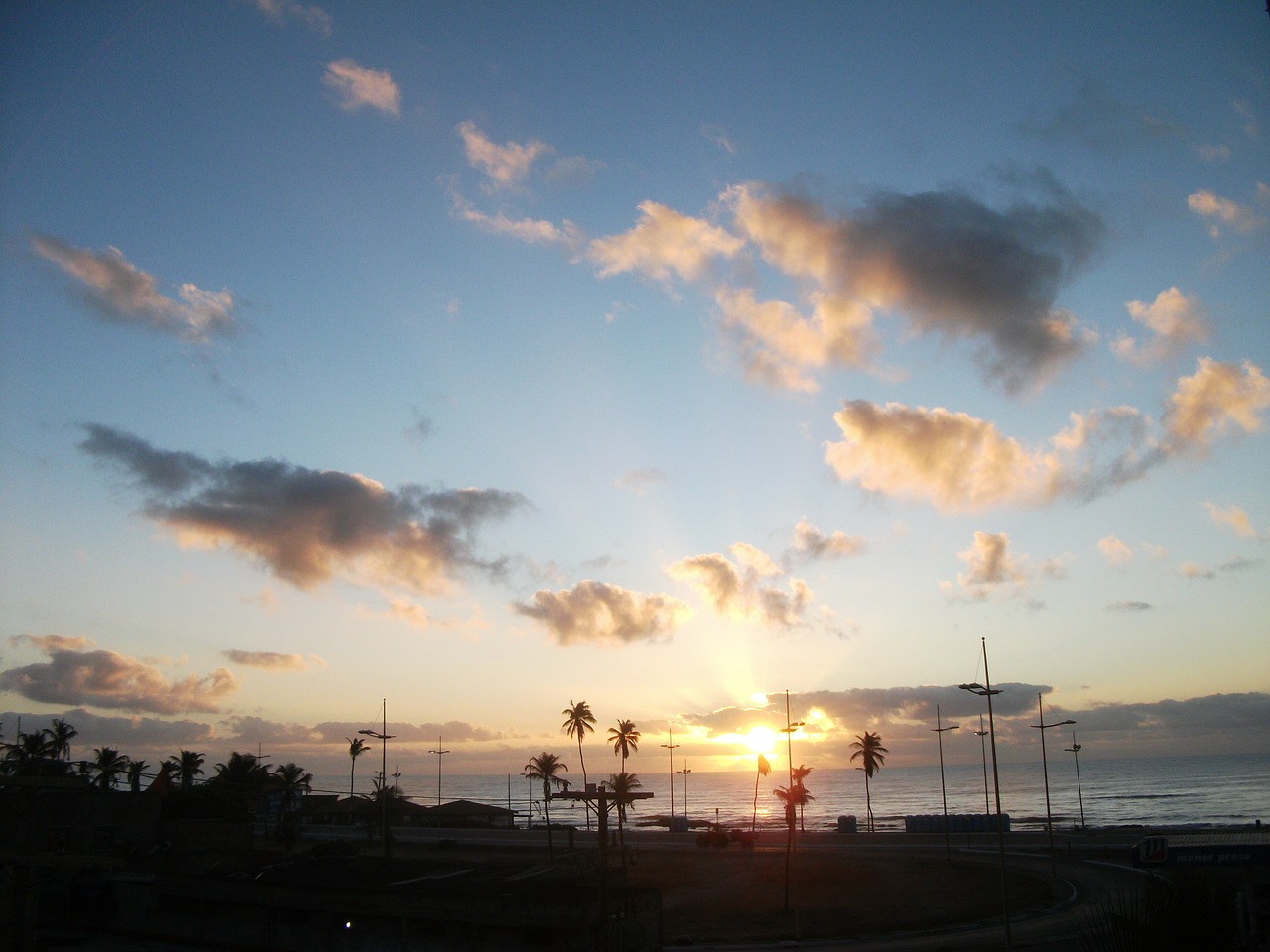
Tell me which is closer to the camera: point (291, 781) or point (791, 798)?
point (791, 798)

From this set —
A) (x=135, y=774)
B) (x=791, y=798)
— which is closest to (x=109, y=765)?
(x=135, y=774)

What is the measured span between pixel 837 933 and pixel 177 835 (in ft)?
167

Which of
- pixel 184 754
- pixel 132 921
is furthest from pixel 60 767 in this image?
pixel 184 754

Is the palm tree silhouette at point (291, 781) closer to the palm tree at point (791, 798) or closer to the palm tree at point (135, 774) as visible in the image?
the palm tree at point (135, 774)

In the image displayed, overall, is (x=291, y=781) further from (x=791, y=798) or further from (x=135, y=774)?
(x=791, y=798)

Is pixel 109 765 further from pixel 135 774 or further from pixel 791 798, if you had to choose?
pixel 791 798

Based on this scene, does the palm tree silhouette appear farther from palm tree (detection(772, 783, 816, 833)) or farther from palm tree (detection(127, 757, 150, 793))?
palm tree (detection(772, 783, 816, 833))

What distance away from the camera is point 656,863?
8856cm

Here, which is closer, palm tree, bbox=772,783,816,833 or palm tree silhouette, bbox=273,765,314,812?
palm tree, bbox=772,783,816,833

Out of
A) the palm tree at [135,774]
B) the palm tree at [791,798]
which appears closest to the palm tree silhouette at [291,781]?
the palm tree at [135,774]

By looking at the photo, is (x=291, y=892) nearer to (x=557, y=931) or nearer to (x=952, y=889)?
(x=557, y=931)

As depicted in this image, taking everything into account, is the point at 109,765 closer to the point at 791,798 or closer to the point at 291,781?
the point at 291,781

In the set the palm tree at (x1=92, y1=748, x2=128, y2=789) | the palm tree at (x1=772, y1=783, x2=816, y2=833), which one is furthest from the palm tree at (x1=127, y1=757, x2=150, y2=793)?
the palm tree at (x1=772, y1=783, x2=816, y2=833)

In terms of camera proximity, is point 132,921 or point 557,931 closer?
point 557,931
